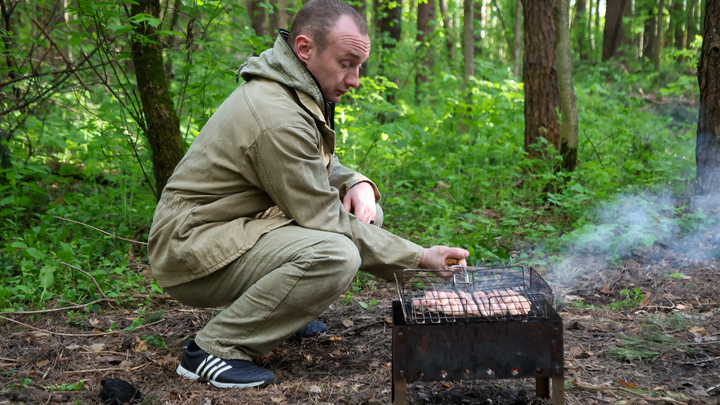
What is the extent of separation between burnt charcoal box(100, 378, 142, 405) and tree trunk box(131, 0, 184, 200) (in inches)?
99.1

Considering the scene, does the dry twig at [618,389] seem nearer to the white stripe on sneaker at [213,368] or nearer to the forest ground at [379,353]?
the forest ground at [379,353]

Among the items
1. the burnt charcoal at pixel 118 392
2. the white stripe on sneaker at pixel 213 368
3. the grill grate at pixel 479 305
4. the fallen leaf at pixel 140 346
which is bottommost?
the fallen leaf at pixel 140 346

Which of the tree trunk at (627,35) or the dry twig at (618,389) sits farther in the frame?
the tree trunk at (627,35)

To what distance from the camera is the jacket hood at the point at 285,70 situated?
9.14 feet

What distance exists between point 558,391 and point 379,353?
3.80 ft

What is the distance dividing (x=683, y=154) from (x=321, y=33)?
6167mm

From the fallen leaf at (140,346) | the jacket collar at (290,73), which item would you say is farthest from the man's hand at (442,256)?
A: the fallen leaf at (140,346)

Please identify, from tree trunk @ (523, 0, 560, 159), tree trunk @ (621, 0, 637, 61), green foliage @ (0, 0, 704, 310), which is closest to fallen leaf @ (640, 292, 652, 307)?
green foliage @ (0, 0, 704, 310)

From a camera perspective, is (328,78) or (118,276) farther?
(118,276)

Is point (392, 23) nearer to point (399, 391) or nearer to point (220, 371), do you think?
point (220, 371)

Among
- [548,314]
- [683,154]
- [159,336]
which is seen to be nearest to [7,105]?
[159,336]

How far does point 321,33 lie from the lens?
2.79 metres

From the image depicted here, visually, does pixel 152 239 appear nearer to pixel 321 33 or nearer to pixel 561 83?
pixel 321 33

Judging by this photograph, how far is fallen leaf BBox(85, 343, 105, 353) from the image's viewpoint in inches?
128
